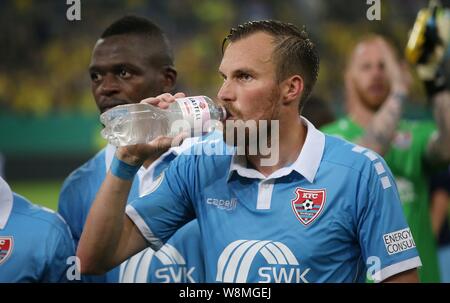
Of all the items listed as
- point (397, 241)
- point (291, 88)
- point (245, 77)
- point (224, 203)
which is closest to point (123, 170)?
point (224, 203)

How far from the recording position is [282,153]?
8.05ft

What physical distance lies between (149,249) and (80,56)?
714cm

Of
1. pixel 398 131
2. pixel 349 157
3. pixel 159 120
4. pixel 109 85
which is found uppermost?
pixel 109 85

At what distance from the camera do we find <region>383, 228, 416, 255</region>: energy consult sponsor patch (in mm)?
2246

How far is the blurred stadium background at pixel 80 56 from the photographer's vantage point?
29.2 feet

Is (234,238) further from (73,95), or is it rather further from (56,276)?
(73,95)

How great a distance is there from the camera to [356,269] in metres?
2.34

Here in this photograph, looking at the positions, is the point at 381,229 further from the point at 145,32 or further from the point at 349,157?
the point at 145,32

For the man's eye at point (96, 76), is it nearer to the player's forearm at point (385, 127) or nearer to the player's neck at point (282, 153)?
the player's neck at point (282, 153)

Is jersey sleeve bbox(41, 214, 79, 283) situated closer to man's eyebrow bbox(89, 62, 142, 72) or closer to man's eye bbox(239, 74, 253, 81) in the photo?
man's eyebrow bbox(89, 62, 142, 72)

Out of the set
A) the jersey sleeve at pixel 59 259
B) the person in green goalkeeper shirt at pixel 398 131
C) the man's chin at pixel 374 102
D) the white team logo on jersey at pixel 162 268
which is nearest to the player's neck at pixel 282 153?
the white team logo on jersey at pixel 162 268

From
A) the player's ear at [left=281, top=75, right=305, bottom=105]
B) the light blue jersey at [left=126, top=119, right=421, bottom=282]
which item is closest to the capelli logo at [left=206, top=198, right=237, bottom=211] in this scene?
the light blue jersey at [left=126, top=119, right=421, bottom=282]

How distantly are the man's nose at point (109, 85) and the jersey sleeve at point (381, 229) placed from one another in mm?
1078
